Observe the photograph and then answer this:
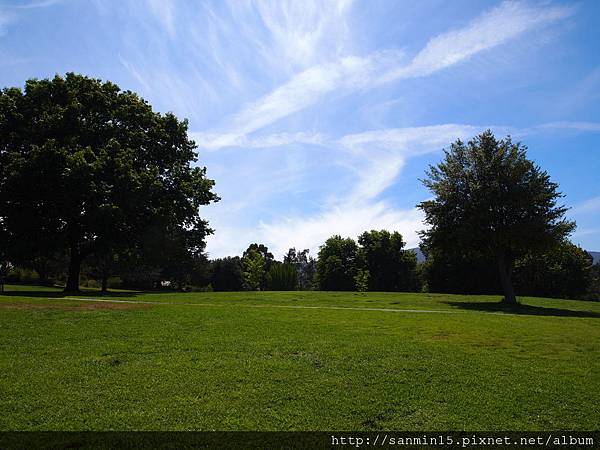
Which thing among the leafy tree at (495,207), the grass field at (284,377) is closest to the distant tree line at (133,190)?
the leafy tree at (495,207)

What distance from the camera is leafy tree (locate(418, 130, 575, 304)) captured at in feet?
94.4

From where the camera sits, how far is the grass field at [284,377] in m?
6.58

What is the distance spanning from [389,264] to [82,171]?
58.8 meters

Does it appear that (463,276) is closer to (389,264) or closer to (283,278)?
(389,264)

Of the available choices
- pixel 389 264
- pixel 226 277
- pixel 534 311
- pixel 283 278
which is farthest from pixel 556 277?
pixel 226 277

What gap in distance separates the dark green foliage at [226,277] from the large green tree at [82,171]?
55.4 meters

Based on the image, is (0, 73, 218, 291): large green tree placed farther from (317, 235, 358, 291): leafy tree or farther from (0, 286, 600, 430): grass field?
(317, 235, 358, 291): leafy tree

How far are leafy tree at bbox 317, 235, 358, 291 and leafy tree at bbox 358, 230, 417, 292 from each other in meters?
3.20

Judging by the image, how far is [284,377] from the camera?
8.43 m

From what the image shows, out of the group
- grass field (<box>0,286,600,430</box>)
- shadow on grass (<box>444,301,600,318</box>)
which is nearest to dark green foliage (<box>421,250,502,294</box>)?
shadow on grass (<box>444,301,600,318</box>)

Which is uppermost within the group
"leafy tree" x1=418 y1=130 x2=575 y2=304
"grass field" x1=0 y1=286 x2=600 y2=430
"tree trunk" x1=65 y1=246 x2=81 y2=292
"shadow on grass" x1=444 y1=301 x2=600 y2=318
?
"leafy tree" x1=418 y1=130 x2=575 y2=304

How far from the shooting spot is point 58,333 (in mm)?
11922

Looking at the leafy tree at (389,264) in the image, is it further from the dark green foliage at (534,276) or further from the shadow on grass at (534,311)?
the shadow on grass at (534,311)

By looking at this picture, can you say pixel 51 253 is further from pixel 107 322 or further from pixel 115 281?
pixel 115 281
